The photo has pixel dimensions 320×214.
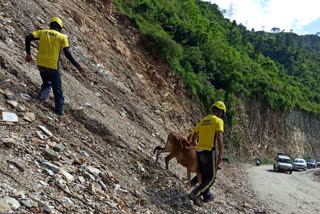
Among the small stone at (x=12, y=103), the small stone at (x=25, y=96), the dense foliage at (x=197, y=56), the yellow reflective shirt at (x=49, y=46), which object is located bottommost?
the small stone at (x=25, y=96)

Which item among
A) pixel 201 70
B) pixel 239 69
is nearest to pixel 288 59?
pixel 239 69

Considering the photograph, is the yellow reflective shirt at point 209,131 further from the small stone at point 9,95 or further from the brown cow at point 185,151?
the small stone at point 9,95

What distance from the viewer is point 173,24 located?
23031 millimetres

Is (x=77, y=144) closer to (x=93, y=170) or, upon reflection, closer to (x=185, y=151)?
(x=93, y=170)

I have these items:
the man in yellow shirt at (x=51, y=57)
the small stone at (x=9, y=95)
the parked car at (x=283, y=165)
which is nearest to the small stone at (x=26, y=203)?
the small stone at (x=9, y=95)

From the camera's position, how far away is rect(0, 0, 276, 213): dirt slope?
3.69m

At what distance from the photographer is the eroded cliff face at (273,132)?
29.0m

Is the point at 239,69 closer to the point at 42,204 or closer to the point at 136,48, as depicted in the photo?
the point at 136,48

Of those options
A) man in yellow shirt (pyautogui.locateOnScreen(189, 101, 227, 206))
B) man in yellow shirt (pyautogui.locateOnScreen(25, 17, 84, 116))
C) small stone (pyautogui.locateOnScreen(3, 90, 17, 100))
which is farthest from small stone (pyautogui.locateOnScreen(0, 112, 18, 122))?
man in yellow shirt (pyautogui.locateOnScreen(189, 101, 227, 206))

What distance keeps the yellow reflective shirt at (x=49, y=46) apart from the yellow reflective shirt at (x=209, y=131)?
3336mm

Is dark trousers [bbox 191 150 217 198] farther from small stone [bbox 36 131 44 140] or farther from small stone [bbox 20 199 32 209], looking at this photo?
small stone [bbox 20 199 32 209]

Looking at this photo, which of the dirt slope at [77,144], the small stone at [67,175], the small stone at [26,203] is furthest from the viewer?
the small stone at [67,175]

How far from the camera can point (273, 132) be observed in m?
35.4

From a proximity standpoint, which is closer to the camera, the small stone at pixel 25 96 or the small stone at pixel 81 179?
the small stone at pixel 81 179
